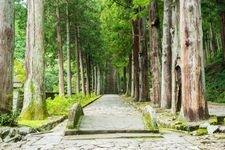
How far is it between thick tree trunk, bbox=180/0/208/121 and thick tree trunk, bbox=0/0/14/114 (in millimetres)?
5373

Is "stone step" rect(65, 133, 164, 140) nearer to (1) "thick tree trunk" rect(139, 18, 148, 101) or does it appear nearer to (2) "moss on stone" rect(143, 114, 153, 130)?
(2) "moss on stone" rect(143, 114, 153, 130)

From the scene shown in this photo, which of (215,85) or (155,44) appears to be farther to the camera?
(215,85)

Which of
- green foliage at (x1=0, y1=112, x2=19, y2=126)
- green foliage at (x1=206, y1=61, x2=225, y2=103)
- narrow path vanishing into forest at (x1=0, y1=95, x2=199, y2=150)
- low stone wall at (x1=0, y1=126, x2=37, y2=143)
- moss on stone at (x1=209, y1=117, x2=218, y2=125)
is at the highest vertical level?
green foliage at (x1=206, y1=61, x2=225, y2=103)

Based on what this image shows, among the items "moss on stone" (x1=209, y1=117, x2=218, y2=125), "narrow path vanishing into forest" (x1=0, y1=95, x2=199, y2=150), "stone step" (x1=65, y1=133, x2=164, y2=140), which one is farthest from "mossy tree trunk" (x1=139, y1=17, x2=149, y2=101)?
"stone step" (x1=65, y1=133, x2=164, y2=140)

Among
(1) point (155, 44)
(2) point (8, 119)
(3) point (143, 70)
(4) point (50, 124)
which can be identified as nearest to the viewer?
(2) point (8, 119)

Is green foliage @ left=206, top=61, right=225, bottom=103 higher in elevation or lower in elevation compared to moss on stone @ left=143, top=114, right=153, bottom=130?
higher

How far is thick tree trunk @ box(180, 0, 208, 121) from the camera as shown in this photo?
12.3 m

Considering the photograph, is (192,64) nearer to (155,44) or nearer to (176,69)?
(176,69)

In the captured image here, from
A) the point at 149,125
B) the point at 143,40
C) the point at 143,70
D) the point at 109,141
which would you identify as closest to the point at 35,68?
the point at 149,125

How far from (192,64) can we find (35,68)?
21.6ft

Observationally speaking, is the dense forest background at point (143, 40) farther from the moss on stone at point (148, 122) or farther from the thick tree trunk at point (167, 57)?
the moss on stone at point (148, 122)

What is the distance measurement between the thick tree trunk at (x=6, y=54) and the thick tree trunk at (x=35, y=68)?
11.5 ft

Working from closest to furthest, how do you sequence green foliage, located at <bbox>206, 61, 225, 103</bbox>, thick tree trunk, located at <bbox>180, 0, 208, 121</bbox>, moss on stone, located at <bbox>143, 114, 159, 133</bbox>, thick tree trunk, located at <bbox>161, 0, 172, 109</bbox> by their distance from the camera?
moss on stone, located at <bbox>143, 114, 159, 133</bbox>, thick tree trunk, located at <bbox>180, 0, 208, 121</bbox>, thick tree trunk, located at <bbox>161, 0, 172, 109</bbox>, green foliage, located at <bbox>206, 61, 225, 103</bbox>

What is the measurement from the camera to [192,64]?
40.9ft
